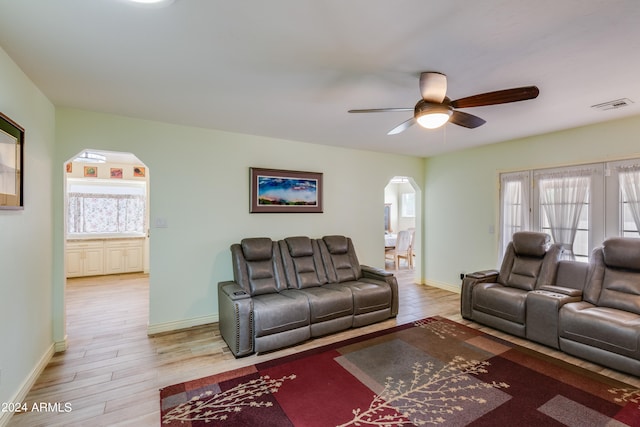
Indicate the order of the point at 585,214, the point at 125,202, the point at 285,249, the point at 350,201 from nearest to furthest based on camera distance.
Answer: the point at 585,214 → the point at 285,249 → the point at 350,201 → the point at 125,202

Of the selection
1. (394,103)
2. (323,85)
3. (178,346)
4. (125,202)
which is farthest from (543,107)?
(125,202)

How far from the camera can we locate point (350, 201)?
4.97m

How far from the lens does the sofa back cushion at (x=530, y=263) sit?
3.59 metres

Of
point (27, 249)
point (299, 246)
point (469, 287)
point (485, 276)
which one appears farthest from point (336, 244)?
point (27, 249)

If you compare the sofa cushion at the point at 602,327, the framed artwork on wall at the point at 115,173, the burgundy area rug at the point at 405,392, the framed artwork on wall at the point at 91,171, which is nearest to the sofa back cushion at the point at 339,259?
the burgundy area rug at the point at 405,392

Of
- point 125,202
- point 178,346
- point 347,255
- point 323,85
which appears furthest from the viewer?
point 125,202

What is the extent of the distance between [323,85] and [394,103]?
82cm

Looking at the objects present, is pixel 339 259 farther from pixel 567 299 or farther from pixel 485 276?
pixel 567 299

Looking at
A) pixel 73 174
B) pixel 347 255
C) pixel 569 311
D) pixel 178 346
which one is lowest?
pixel 178 346

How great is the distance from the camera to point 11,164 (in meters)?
2.04

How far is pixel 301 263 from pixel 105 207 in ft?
17.9

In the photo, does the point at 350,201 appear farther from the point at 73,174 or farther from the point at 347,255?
the point at 73,174

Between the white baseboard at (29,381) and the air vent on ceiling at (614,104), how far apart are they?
219 inches

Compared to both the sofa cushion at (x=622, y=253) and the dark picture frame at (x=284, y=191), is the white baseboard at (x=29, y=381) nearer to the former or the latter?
the dark picture frame at (x=284, y=191)
